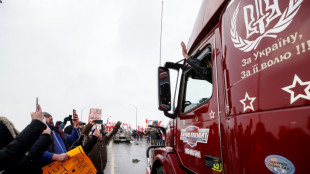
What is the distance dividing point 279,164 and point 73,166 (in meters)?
2.62

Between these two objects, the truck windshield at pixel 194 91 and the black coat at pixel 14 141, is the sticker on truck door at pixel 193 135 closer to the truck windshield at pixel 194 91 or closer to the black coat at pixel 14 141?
the truck windshield at pixel 194 91

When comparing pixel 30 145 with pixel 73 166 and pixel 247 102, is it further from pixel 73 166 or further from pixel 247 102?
pixel 247 102

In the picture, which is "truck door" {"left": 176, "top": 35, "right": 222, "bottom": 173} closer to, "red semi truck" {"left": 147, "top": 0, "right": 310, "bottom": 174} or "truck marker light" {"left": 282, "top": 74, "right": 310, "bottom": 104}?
"red semi truck" {"left": 147, "top": 0, "right": 310, "bottom": 174}

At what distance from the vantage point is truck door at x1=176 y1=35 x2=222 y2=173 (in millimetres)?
1681

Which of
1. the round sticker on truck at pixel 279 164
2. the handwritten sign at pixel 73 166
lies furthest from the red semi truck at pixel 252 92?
the handwritten sign at pixel 73 166

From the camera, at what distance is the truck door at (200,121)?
5.51 feet

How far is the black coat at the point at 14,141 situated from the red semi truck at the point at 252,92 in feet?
4.98

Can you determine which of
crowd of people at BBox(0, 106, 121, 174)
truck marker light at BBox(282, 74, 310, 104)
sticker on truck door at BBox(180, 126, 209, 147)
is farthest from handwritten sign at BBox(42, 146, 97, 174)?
truck marker light at BBox(282, 74, 310, 104)

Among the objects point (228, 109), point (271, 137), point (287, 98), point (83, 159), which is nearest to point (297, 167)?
point (271, 137)

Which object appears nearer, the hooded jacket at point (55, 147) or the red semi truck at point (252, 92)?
the red semi truck at point (252, 92)

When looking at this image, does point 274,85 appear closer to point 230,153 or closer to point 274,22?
point 274,22

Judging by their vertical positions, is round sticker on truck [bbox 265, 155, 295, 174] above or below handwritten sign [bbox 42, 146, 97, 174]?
above

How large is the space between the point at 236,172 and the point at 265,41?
2.90 feet

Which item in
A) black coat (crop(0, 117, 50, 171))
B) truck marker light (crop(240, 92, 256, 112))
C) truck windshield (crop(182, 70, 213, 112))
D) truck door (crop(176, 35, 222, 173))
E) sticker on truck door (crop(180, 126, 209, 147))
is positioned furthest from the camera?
truck windshield (crop(182, 70, 213, 112))
